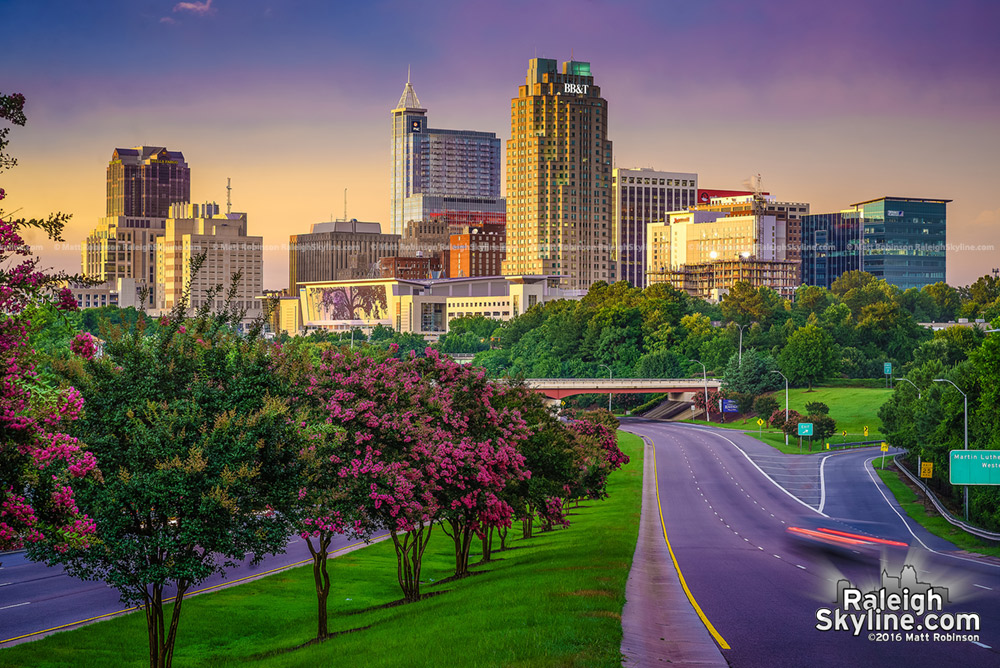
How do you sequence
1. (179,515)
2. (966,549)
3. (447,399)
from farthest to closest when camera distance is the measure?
1. (966,549)
2. (447,399)
3. (179,515)

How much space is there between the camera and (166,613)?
4266 cm

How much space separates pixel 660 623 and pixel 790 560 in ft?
70.9

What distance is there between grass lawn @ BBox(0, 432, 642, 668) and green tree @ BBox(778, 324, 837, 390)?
12595 centimetres

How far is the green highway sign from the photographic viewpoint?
2228 inches

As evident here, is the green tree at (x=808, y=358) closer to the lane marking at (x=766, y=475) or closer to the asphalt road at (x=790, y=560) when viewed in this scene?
the lane marking at (x=766, y=475)

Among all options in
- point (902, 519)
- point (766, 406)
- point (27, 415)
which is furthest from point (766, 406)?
point (27, 415)

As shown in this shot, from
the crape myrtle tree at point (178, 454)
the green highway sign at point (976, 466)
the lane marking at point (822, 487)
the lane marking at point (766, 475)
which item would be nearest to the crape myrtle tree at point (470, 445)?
the crape myrtle tree at point (178, 454)

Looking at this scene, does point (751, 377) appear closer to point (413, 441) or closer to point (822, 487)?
point (822, 487)

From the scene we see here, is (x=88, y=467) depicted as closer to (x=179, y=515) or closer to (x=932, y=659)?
(x=179, y=515)

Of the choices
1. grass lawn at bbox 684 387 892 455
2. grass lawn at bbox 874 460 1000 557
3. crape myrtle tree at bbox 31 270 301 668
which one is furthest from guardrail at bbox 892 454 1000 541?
crape myrtle tree at bbox 31 270 301 668

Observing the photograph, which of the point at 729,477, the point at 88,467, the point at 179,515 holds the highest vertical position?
the point at 88,467

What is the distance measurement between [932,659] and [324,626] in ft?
59.1

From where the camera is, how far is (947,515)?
73.0 metres

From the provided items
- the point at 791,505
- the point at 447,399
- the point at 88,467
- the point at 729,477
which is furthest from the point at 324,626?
the point at 729,477
